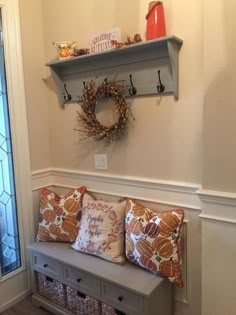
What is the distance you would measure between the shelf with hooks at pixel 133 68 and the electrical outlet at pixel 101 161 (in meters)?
0.51

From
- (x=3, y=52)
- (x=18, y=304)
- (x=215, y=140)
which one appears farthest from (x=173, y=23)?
(x=18, y=304)

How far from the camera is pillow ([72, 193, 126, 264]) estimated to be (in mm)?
1802

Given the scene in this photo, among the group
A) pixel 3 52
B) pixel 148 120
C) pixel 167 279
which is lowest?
pixel 167 279

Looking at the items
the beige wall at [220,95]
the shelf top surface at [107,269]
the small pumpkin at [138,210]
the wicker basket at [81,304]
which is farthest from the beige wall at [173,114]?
the wicker basket at [81,304]

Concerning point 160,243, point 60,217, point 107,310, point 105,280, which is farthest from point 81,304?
point 160,243

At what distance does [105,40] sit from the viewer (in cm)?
186

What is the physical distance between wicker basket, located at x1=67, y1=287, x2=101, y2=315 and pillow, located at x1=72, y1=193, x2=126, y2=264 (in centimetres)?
29

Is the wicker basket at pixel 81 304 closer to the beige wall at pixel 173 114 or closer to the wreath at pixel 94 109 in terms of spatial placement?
the beige wall at pixel 173 114

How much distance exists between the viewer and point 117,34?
1810 mm

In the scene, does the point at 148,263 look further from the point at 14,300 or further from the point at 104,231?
the point at 14,300

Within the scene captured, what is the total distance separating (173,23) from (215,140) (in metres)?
0.77

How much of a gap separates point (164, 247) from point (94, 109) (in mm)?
1076

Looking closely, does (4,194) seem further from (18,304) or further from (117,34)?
(117,34)

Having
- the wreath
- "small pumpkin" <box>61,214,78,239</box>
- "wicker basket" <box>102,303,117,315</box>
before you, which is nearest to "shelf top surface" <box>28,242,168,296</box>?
"small pumpkin" <box>61,214,78,239</box>
